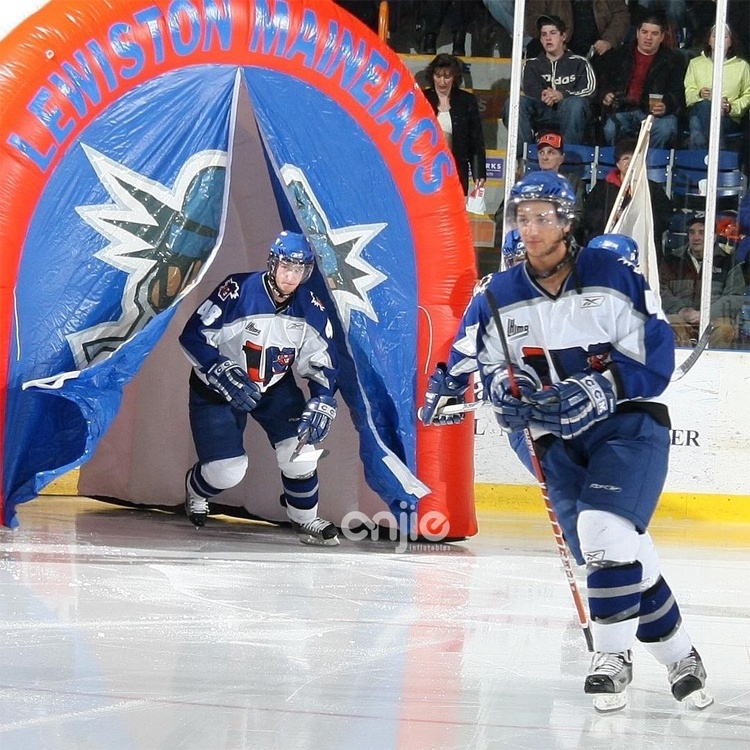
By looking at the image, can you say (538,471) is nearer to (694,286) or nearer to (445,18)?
(694,286)

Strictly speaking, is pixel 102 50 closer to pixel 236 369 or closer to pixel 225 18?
pixel 225 18

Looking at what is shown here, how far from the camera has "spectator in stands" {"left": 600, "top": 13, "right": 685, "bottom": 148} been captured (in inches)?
288

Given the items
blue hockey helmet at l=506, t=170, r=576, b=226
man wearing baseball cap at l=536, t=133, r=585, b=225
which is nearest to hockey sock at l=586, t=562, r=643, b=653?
blue hockey helmet at l=506, t=170, r=576, b=226

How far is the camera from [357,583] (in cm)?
440

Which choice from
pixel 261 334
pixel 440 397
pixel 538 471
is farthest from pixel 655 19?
pixel 538 471

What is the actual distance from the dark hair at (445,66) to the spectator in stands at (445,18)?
404mm

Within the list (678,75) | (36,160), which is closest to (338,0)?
(678,75)

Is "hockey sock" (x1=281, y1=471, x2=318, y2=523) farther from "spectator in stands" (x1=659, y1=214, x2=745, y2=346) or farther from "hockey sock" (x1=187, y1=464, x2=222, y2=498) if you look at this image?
"spectator in stands" (x1=659, y1=214, x2=745, y2=346)

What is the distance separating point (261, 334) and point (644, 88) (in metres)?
3.27

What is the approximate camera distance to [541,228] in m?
2.96

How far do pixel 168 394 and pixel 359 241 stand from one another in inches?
46.8

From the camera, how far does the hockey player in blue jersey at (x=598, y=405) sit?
9.44 feet

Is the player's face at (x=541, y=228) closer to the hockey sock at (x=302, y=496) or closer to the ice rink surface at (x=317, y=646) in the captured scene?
the ice rink surface at (x=317, y=646)

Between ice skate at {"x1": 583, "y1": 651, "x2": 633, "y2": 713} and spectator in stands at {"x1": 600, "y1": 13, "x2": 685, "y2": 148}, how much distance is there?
4.86 m
